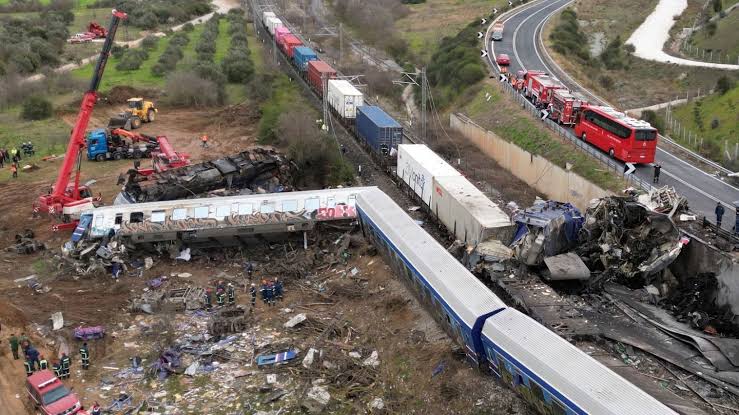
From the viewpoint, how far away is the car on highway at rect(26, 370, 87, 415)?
1873cm

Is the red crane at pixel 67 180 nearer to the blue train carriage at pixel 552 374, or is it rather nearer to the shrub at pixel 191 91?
the blue train carriage at pixel 552 374

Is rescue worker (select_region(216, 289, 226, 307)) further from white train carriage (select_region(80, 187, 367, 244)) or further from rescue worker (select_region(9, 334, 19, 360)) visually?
rescue worker (select_region(9, 334, 19, 360))

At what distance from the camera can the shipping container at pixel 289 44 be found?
67.8 m

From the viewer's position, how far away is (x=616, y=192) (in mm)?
32375

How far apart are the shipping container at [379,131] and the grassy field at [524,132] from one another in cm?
831

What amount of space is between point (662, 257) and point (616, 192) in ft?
32.2

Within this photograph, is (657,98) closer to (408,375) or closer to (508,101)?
(508,101)

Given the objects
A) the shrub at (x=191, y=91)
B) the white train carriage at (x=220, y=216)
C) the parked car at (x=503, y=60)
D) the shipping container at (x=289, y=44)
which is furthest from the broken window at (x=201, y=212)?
the shipping container at (x=289, y=44)

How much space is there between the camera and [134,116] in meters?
50.4

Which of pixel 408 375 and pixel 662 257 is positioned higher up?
pixel 662 257

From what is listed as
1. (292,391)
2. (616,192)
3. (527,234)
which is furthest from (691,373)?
(616,192)

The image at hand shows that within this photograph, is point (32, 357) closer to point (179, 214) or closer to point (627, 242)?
point (179, 214)

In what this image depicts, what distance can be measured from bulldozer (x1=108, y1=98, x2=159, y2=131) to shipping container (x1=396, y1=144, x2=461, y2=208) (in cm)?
2379

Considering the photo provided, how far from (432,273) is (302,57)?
43522mm
